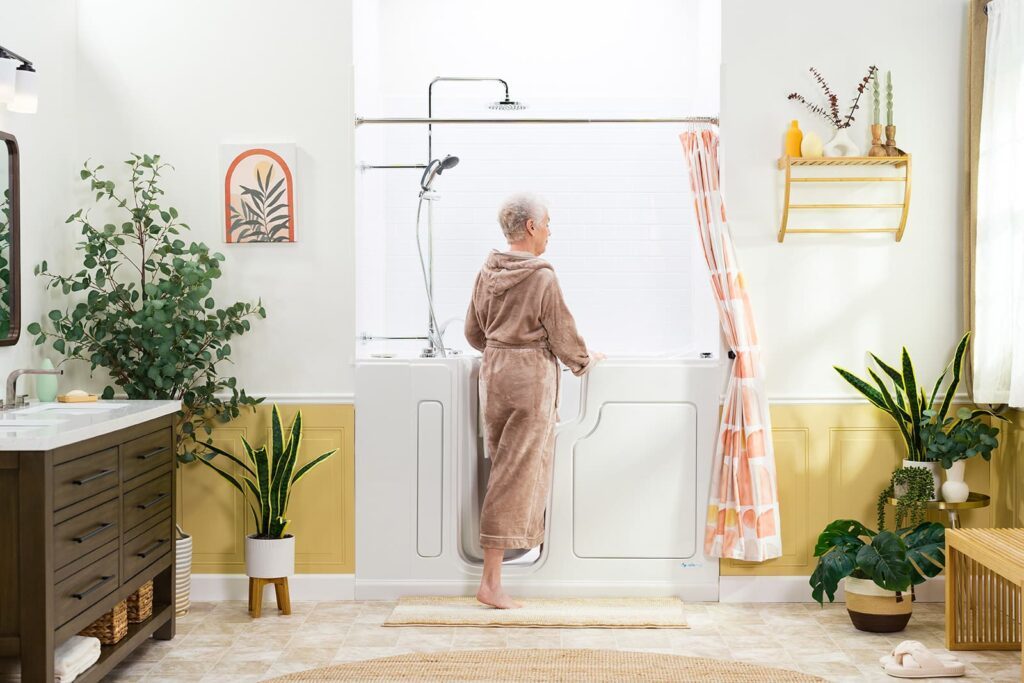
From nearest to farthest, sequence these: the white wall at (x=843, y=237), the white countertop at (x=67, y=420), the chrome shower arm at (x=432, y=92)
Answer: the white countertop at (x=67, y=420), the white wall at (x=843, y=237), the chrome shower arm at (x=432, y=92)

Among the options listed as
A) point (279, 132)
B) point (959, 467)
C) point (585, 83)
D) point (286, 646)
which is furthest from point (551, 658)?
point (585, 83)

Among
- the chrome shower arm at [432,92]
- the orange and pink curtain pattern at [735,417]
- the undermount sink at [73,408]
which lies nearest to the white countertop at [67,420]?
the undermount sink at [73,408]

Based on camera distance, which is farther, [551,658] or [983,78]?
[983,78]

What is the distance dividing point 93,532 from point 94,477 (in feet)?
0.50

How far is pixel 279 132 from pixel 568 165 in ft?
4.18

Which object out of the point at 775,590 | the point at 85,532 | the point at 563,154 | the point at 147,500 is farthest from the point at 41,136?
the point at 775,590

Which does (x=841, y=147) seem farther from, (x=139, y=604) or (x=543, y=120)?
(x=139, y=604)

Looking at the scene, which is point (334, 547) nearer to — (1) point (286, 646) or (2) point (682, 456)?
(1) point (286, 646)

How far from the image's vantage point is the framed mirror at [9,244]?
3330 mm

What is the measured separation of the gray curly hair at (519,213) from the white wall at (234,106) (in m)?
0.67

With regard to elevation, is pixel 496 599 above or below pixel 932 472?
below

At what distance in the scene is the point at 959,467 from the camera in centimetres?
371

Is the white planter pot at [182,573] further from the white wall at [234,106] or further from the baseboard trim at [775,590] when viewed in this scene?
the baseboard trim at [775,590]

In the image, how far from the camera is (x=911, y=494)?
371cm
